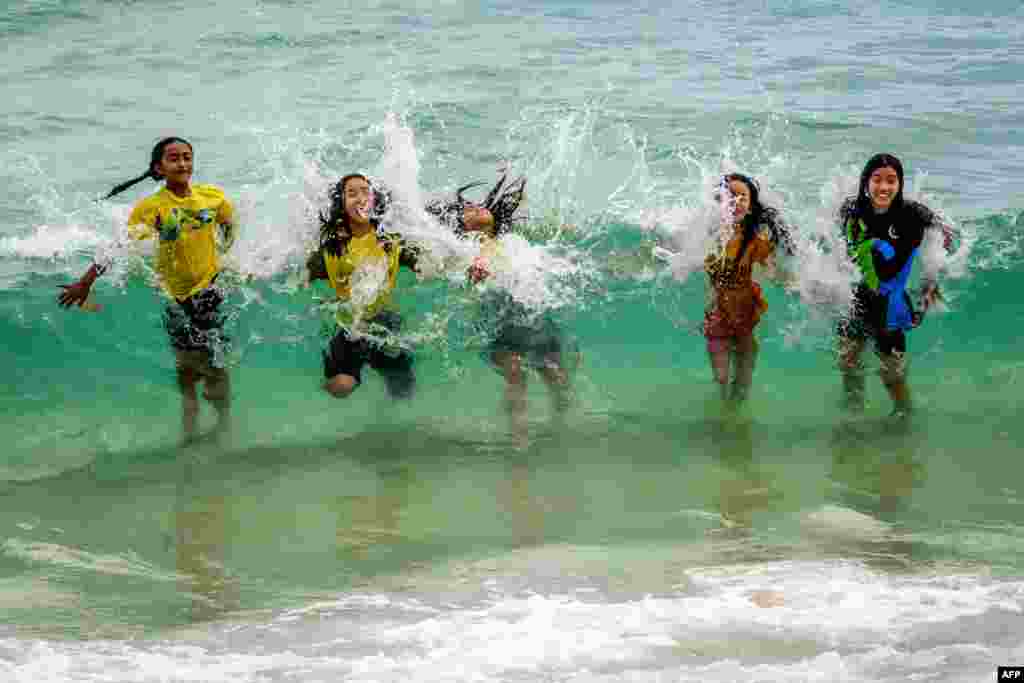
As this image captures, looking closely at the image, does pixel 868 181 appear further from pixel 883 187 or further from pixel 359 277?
pixel 359 277

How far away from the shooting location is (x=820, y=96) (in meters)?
13.9

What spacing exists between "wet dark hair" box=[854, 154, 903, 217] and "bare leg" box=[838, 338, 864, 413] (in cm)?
83

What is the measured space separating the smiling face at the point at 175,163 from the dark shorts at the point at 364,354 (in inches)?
45.8

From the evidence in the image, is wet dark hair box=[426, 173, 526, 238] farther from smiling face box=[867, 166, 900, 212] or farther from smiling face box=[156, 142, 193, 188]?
smiling face box=[867, 166, 900, 212]

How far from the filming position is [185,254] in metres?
7.21

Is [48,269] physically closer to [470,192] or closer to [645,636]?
[470,192]

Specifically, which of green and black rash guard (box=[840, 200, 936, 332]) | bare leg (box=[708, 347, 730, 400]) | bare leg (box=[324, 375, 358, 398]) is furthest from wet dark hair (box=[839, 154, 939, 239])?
bare leg (box=[324, 375, 358, 398])

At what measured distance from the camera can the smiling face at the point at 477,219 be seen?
7.41m

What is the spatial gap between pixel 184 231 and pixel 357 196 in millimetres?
997

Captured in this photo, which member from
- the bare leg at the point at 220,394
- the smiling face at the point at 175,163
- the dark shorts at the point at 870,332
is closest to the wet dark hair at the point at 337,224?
the smiling face at the point at 175,163

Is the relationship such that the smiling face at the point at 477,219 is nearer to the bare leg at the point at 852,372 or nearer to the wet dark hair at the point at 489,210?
the wet dark hair at the point at 489,210

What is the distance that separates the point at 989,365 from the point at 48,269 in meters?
6.79

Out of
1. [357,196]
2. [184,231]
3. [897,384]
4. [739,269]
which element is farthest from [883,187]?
[184,231]

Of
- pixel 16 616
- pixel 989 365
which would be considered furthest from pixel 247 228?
pixel 989 365
